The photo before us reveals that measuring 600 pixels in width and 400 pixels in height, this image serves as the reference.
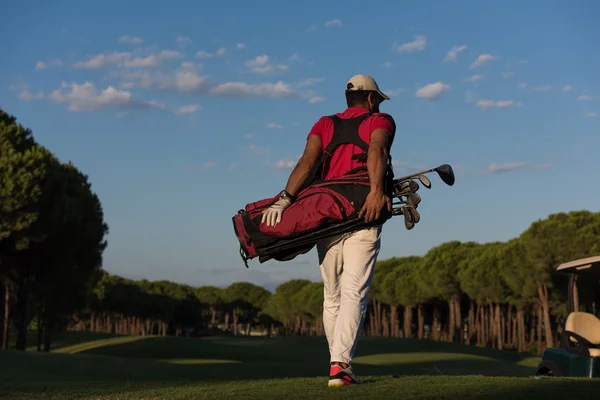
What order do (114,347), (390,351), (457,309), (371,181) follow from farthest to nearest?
(457,309)
(390,351)
(114,347)
(371,181)

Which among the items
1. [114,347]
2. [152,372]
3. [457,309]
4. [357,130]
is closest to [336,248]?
[357,130]

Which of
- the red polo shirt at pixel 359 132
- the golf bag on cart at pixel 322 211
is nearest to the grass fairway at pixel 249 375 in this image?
the golf bag on cart at pixel 322 211

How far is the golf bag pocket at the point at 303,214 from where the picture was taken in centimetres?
753

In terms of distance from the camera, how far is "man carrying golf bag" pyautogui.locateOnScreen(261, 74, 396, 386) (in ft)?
24.4

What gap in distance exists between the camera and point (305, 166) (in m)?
7.93

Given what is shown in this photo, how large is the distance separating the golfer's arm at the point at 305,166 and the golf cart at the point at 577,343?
5.36 m

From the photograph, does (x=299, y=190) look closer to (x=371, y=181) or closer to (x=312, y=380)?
(x=371, y=181)

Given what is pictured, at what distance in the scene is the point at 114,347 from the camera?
48.1 meters

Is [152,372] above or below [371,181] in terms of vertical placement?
below

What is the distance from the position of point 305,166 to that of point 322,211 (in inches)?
22.5

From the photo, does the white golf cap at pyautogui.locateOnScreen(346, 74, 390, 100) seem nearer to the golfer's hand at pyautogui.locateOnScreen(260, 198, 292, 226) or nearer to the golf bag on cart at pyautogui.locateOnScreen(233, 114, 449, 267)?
the golf bag on cart at pyautogui.locateOnScreen(233, 114, 449, 267)

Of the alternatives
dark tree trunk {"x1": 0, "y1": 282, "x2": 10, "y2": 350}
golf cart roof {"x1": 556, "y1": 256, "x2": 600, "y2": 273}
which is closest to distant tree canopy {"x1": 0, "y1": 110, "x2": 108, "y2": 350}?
dark tree trunk {"x1": 0, "y1": 282, "x2": 10, "y2": 350}

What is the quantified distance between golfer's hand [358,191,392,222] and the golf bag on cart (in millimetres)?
85

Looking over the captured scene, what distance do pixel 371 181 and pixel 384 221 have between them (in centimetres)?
45
